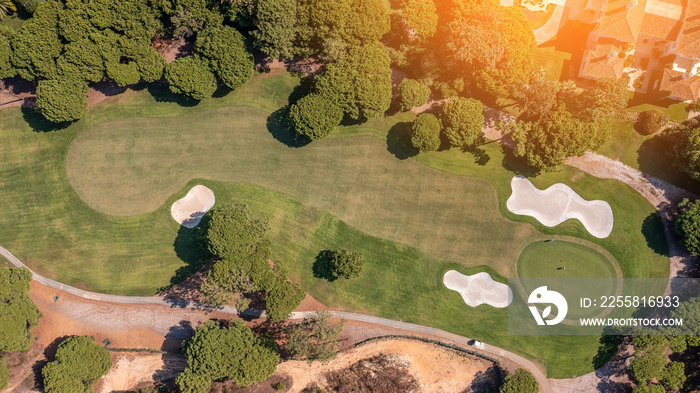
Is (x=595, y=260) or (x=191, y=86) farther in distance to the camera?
(x=595, y=260)

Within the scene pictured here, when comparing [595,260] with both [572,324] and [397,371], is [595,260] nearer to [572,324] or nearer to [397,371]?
[572,324]

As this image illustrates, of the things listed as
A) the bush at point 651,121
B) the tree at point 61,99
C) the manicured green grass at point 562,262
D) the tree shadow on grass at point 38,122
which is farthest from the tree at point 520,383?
the tree shadow on grass at point 38,122

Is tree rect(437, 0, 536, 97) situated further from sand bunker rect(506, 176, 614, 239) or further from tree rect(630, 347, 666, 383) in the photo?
tree rect(630, 347, 666, 383)

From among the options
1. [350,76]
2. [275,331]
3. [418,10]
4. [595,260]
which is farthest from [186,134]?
[595,260]

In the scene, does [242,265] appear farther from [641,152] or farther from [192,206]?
[641,152]

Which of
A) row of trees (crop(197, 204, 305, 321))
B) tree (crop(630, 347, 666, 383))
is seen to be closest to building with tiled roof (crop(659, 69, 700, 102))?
tree (crop(630, 347, 666, 383))

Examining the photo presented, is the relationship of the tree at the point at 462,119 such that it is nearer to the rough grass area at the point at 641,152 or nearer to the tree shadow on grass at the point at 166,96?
the rough grass area at the point at 641,152
